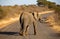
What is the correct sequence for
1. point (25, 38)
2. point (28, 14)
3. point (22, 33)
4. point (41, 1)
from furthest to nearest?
point (41, 1) < point (28, 14) < point (22, 33) < point (25, 38)

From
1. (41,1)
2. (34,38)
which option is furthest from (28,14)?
(41,1)

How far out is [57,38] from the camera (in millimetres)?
16938

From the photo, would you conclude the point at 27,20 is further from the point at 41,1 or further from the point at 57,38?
the point at 41,1

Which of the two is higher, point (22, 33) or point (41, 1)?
point (22, 33)

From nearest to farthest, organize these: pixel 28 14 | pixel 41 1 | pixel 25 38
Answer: pixel 25 38, pixel 28 14, pixel 41 1

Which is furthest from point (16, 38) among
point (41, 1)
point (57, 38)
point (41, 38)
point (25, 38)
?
point (41, 1)

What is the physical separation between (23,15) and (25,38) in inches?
118

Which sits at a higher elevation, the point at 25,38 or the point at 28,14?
the point at 28,14

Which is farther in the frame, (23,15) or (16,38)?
(23,15)

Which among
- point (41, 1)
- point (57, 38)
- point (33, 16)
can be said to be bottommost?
point (41, 1)

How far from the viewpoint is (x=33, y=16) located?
772 inches

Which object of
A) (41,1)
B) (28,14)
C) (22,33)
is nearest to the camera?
(22,33)

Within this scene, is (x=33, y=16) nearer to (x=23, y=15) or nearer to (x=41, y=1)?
(x=23, y=15)

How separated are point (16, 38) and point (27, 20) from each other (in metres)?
2.78
